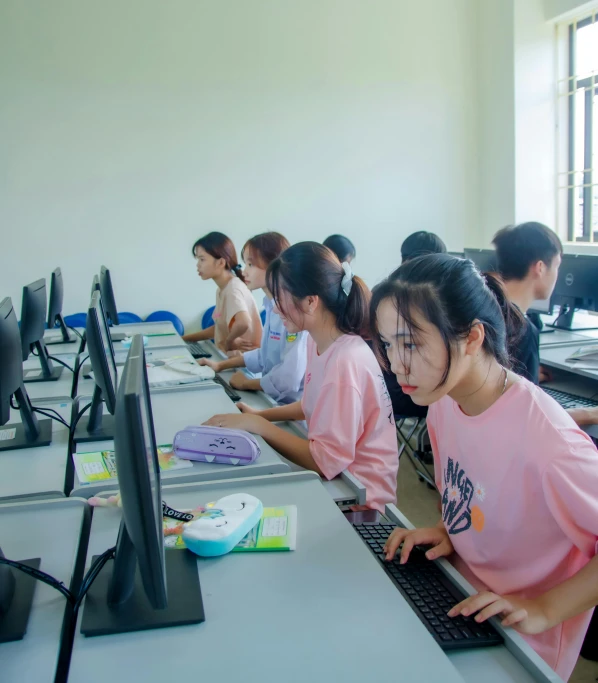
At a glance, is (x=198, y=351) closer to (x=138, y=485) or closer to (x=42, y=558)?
(x=42, y=558)

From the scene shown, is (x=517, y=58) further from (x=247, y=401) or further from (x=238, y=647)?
(x=238, y=647)

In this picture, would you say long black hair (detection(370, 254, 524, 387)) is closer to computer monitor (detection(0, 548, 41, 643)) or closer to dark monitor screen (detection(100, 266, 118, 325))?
computer monitor (detection(0, 548, 41, 643))

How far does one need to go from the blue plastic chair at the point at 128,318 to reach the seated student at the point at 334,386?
A: 2.88 m

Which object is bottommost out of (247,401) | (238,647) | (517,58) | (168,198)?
(247,401)

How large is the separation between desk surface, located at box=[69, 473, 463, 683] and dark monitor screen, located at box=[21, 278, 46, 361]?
1.32m

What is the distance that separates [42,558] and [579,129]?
492cm

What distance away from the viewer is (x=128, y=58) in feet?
14.5

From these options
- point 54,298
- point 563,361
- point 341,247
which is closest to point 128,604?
point 563,361

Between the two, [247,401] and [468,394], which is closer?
[468,394]

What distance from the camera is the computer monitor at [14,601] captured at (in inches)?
33.6

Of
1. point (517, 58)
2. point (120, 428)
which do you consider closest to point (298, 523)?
point (120, 428)

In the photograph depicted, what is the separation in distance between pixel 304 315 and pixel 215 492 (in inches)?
25.1

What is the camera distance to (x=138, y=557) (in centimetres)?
76

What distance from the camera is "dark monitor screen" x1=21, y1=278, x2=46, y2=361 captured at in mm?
2199
